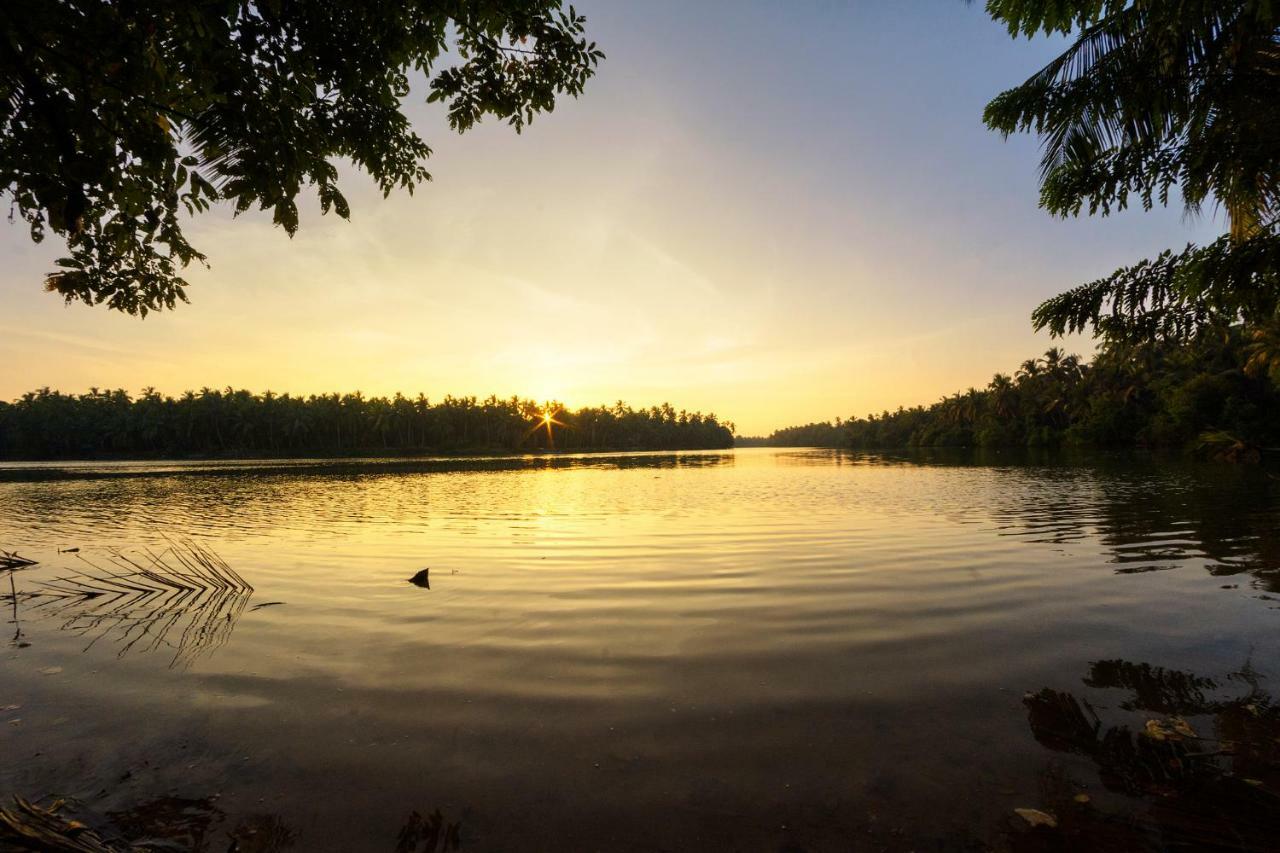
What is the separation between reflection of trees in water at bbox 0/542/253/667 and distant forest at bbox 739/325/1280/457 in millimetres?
35652

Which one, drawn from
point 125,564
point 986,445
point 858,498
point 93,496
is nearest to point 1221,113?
point 125,564

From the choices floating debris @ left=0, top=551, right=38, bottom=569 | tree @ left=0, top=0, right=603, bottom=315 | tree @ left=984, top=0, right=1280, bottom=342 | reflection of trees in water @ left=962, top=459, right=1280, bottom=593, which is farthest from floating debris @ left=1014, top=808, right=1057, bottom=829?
floating debris @ left=0, top=551, right=38, bottom=569

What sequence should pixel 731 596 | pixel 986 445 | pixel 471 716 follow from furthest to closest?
pixel 986 445
pixel 731 596
pixel 471 716

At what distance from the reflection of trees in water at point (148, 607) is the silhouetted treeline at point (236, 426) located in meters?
130

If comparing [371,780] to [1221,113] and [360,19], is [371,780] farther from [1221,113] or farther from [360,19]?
[1221,113]

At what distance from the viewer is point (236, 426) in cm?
13025

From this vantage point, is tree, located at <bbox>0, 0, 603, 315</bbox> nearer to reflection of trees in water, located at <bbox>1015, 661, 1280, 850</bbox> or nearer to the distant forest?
reflection of trees in water, located at <bbox>1015, 661, 1280, 850</bbox>

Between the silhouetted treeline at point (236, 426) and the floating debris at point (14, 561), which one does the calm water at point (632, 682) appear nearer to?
the floating debris at point (14, 561)

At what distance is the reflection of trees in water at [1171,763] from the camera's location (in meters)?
3.47

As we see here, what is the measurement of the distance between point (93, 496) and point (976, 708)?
45.9 metres

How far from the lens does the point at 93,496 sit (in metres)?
33.7

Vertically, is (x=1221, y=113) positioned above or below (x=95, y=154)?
above

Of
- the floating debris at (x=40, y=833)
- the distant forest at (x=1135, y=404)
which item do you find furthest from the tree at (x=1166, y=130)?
the distant forest at (x=1135, y=404)

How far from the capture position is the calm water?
393cm
